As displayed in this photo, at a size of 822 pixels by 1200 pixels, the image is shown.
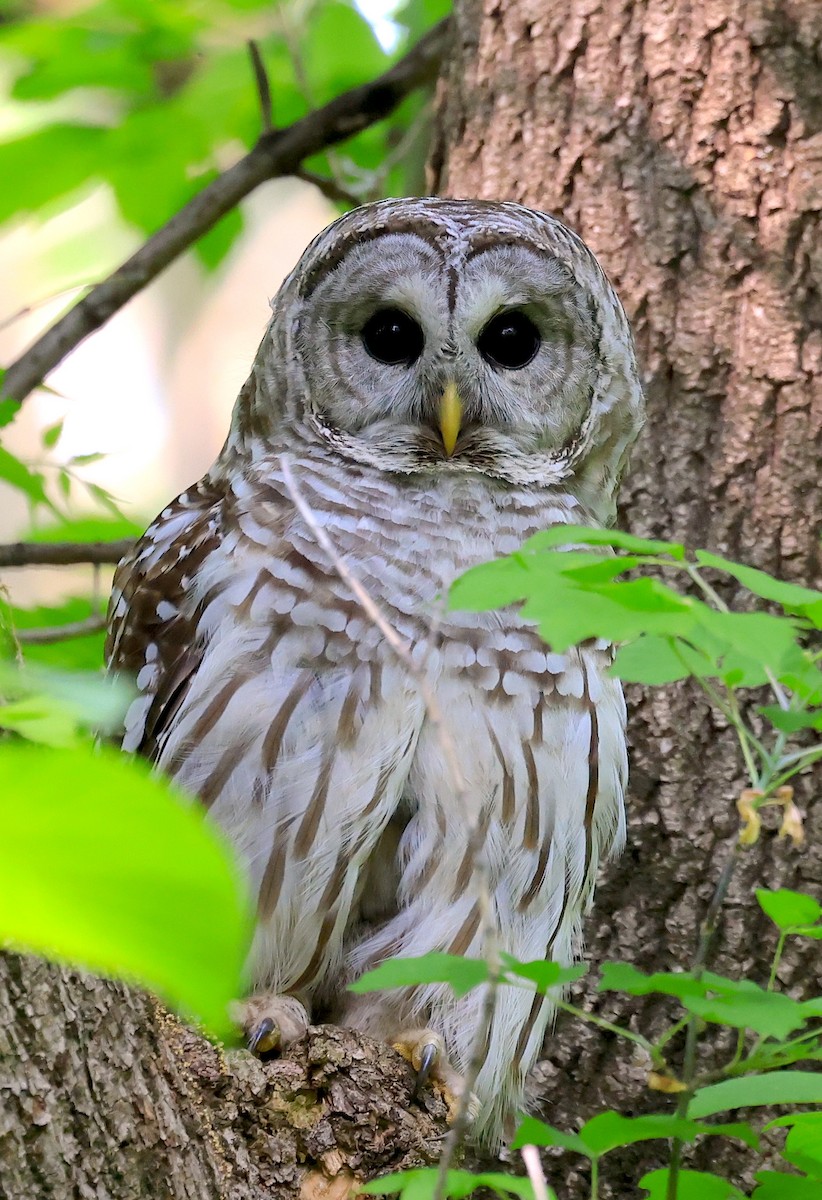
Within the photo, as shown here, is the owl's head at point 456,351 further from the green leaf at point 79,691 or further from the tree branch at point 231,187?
the green leaf at point 79,691

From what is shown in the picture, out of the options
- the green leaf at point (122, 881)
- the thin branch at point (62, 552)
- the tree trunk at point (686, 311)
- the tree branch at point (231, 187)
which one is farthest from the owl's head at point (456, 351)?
the green leaf at point (122, 881)

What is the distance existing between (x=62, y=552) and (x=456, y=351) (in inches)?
41.0

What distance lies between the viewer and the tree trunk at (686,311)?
9.91 ft

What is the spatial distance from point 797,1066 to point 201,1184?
1.06 meters

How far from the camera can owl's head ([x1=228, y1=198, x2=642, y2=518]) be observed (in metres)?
2.83

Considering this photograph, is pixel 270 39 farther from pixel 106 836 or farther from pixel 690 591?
pixel 106 836

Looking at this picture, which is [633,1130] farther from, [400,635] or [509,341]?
[509,341]

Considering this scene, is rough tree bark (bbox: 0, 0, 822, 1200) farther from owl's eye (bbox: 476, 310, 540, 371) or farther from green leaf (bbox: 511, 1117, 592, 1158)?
green leaf (bbox: 511, 1117, 592, 1158)

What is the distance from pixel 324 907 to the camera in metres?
2.46

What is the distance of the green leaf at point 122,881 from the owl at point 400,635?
1.67 meters

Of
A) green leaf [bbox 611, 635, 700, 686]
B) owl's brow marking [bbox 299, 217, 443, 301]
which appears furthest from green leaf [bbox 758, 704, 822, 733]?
owl's brow marking [bbox 299, 217, 443, 301]

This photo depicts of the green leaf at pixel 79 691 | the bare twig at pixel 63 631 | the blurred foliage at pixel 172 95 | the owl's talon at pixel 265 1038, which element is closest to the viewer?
the green leaf at pixel 79 691

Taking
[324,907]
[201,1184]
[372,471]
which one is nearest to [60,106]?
[372,471]

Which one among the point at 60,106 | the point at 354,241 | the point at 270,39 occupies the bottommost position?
the point at 354,241
